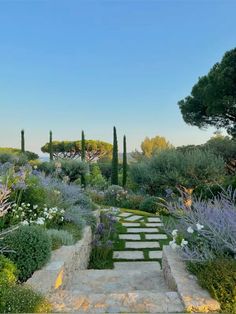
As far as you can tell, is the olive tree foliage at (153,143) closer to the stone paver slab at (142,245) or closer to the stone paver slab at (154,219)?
the stone paver slab at (154,219)

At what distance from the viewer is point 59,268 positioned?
3.03 metres

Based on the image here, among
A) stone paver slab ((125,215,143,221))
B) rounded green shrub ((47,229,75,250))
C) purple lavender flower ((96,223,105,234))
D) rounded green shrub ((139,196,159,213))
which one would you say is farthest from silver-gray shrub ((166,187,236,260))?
rounded green shrub ((139,196,159,213))

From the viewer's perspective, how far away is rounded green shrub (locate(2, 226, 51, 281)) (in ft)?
9.93

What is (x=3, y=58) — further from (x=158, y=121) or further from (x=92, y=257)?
(x=158, y=121)

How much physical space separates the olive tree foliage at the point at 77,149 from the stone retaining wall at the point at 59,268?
61.1ft

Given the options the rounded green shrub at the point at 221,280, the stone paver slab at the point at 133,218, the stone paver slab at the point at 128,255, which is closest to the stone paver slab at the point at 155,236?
the stone paver slab at the point at 128,255

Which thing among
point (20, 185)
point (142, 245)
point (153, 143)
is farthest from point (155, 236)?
point (153, 143)

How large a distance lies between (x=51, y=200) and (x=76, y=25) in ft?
13.6

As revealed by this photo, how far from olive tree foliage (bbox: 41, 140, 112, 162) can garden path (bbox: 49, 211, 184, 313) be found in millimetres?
16607

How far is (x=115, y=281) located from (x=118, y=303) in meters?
1.12

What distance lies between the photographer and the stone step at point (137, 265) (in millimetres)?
4500

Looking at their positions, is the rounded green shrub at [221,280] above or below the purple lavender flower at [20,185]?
below

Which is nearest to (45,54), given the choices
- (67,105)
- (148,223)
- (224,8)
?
(67,105)

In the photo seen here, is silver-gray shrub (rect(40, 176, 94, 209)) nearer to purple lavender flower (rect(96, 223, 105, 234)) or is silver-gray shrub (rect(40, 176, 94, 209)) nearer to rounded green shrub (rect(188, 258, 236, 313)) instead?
purple lavender flower (rect(96, 223, 105, 234))
